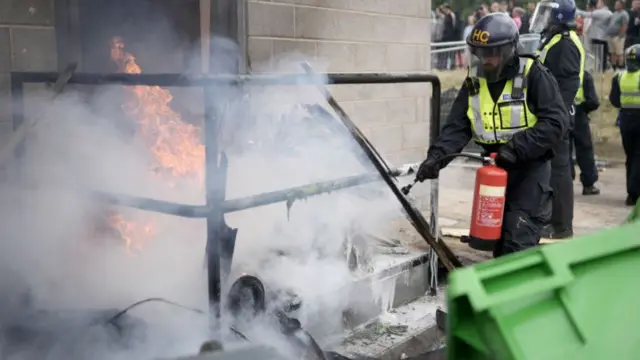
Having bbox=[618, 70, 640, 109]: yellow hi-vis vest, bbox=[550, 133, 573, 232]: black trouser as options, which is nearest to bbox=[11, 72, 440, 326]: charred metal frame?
bbox=[550, 133, 573, 232]: black trouser

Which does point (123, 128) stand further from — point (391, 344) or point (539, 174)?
point (539, 174)

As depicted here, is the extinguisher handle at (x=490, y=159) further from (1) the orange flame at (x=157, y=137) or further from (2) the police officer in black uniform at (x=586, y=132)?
(2) the police officer in black uniform at (x=586, y=132)

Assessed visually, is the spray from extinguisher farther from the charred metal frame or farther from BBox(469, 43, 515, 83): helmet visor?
the charred metal frame

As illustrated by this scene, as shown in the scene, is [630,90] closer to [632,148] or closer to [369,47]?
[632,148]

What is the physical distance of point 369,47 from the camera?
617 centimetres

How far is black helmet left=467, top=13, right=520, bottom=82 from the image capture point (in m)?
4.31

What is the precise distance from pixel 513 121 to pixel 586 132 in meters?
4.56

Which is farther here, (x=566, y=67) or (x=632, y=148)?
(x=632, y=148)

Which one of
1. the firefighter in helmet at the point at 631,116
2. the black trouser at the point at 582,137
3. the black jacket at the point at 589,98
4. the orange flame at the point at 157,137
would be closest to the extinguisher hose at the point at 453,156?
the orange flame at the point at 157,137

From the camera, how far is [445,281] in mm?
5027

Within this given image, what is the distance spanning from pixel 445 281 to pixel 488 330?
11.1 feet

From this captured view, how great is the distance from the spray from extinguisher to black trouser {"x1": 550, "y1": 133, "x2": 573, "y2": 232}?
217 cm

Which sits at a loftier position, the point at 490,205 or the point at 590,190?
the point at 490,205

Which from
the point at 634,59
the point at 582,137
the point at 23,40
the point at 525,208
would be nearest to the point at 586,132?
the point at 582,137
